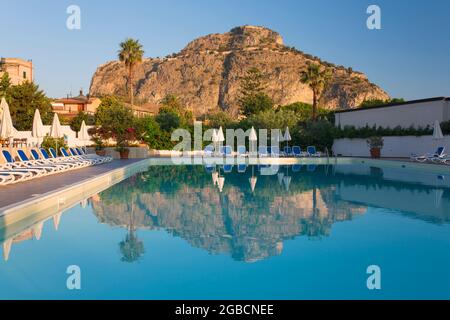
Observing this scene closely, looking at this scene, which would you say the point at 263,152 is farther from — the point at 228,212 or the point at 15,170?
the point at 228,212

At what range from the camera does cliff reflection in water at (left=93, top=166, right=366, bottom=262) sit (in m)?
5.93

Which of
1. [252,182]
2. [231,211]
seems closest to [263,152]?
[252,182]

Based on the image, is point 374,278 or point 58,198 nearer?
point 374,278

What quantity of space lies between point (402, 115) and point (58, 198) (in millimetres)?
20864

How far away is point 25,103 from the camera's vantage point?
→ 104 feet

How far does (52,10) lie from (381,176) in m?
16.3

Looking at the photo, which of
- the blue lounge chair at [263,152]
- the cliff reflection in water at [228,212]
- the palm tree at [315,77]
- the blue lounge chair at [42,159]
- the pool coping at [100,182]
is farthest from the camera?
the palm tree at [315,77]

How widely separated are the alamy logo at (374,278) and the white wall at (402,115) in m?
19.6

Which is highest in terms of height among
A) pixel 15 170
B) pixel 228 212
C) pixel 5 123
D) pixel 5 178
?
pixel 5 123

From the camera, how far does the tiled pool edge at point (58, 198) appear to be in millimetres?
6562

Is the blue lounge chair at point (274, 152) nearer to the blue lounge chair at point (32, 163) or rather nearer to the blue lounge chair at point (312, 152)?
the blue lounge chair at point (312, 152)

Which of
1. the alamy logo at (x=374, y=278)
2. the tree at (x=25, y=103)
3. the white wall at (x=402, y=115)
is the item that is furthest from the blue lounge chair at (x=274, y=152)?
the alamy logo at (x=374, y=278)

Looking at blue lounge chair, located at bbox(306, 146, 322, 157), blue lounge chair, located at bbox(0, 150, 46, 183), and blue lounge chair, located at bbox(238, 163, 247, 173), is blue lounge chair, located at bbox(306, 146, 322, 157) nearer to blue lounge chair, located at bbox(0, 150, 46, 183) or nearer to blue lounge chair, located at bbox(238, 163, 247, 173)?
blue lounge chair, located at bbox(238, 163, 247, 173)

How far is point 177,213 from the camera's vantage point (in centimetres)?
809
